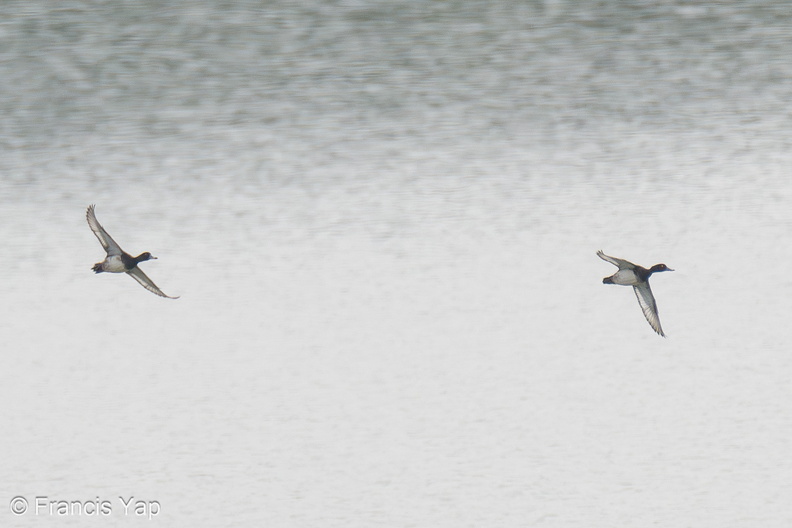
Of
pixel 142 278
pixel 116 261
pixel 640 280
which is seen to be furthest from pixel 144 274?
pixel 640 280

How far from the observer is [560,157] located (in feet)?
24.4

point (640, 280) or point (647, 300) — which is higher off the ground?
point (640, 280)

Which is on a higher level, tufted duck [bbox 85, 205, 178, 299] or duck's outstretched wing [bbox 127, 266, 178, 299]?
tufted duck [bbox 85, 205, 178, 299]

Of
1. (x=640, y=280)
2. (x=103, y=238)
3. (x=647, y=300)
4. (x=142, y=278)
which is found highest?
(x=103, y=238)

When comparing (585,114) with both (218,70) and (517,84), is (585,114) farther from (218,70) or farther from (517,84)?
(218,70)

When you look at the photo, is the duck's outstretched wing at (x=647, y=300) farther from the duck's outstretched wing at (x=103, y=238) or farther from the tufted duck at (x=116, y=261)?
the duck's outstretched wing at (x=103, y=238)

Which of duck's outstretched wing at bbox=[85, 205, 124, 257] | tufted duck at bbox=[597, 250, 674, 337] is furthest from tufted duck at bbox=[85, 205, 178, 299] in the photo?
tufted duck at bbox=[597, 250, 674, 337]

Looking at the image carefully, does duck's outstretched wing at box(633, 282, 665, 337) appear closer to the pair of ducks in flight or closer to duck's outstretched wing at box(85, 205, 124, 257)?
the pair of ducks in flight

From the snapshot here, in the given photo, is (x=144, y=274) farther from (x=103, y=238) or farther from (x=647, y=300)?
(x=647, y=300)

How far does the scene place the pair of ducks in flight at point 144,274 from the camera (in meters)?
4.45

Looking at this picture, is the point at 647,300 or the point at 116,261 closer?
the point at 116,261

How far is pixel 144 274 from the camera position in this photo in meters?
4.51

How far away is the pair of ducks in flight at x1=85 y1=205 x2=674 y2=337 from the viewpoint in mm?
4449

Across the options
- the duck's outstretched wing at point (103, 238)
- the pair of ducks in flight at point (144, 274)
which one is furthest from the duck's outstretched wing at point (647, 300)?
the duck's outstretched wing at point (103, 238)
